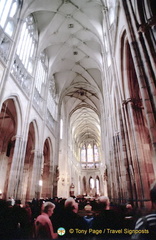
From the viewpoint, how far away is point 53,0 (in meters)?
12.4

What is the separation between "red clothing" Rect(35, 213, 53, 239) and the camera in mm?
1542

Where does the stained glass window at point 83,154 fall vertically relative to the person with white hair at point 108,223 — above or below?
above

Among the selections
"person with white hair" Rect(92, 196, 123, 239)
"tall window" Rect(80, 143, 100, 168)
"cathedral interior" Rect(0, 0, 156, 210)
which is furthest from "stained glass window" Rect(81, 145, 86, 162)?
"person with white hair" Rect(92, 196, 123, 239)

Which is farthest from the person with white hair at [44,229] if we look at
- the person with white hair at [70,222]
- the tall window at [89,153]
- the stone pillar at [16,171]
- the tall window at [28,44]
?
the tall window at [89,153]

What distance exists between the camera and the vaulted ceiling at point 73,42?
12.9 meters

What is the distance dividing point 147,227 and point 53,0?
51.9ft

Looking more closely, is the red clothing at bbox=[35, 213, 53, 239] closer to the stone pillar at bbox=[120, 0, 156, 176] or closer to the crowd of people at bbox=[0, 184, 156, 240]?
the crowd of people at bbox=[0, 184, 156, 240]

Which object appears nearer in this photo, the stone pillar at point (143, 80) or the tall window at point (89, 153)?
the stone pillar at point (143, 80)

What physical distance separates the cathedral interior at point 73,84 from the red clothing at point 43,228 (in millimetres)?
2599

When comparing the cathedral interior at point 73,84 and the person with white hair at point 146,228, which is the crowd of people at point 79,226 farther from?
the cathedral interior at point 73,84

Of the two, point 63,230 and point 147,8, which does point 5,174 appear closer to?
point 63,230

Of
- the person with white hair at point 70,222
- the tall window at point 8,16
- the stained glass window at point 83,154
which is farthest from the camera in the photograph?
the stained glass window at point 83,154

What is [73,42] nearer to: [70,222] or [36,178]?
[36,178]

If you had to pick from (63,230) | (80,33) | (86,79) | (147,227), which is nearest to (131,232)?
(147,227)
